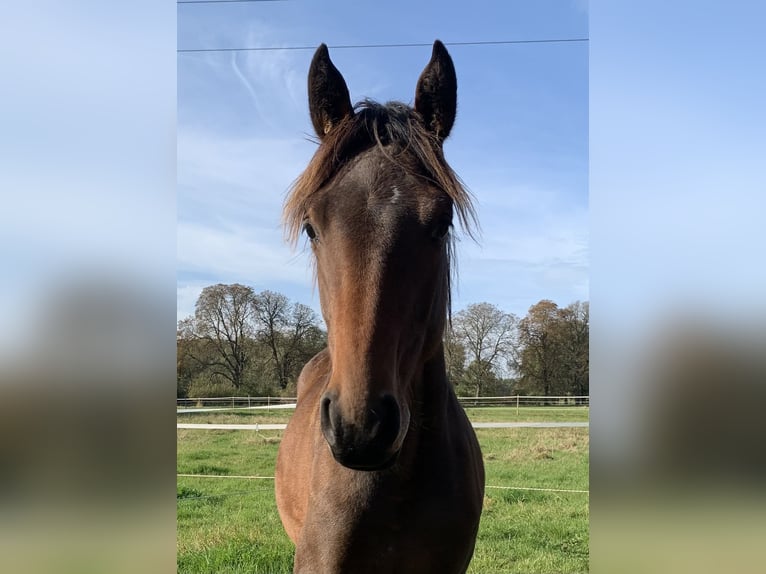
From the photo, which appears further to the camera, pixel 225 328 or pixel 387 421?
pixel 225 328

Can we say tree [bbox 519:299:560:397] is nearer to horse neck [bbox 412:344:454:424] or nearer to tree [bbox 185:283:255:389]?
tree [bbox 185:283:255:389]

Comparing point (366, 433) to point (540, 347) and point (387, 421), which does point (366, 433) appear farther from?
point (540, 347)

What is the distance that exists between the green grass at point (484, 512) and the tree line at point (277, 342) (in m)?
1.33

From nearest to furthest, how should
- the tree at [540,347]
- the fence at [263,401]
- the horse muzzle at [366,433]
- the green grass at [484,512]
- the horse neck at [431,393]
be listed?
the horse muzzle at [366,433] < the horse neck at [431,393] < the green grass at [484,512] < the fence at [263,401] < the tree at [540,347]

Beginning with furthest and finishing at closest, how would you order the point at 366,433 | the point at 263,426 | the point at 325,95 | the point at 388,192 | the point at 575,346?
the point at 263,426, the point at 575,346, the point at 325,95, the point at 388,192, the point at 366,433

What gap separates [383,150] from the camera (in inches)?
77.8

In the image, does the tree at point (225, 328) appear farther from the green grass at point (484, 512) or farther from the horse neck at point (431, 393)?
the horse neck at point (431, 393)

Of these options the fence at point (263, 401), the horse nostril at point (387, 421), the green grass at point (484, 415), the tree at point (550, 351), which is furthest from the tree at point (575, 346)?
the horse nostril at point (387, 421)

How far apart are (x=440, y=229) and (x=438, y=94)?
0.70 metres

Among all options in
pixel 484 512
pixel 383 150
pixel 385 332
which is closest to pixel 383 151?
pixel 383 150

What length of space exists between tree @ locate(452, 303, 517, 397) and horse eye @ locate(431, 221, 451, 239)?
8.94 m

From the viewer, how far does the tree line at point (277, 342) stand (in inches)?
431
